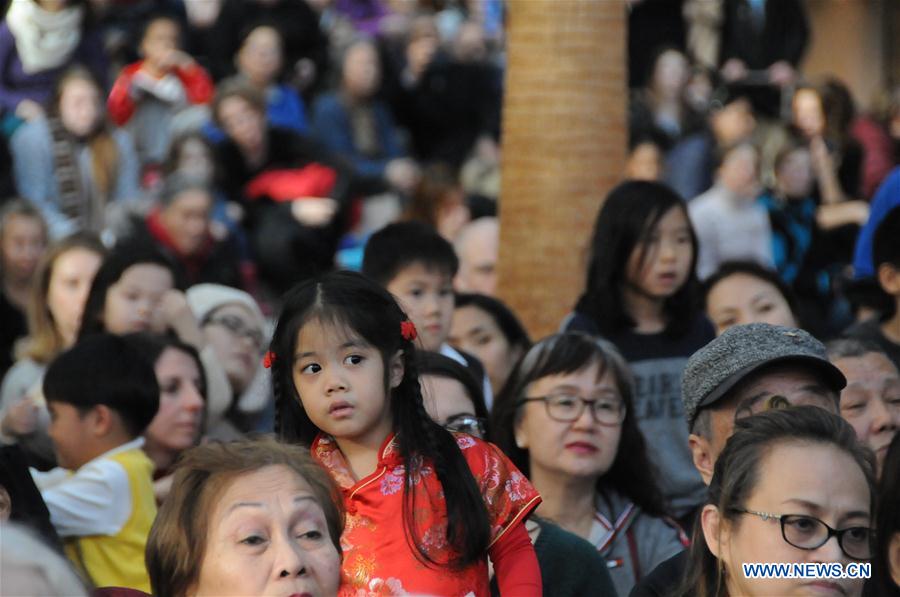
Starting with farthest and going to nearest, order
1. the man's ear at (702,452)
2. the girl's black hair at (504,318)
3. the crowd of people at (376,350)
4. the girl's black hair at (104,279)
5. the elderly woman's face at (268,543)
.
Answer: the girl's black hair at (504,318), the girl's black hair at (104,279), the man's ear at (702,452), the crowd of people at (376,350), the elderly woman's face at (268,543)

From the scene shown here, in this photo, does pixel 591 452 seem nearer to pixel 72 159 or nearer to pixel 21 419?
pixel 21 419

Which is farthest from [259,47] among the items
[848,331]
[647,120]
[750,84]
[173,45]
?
[848,331]

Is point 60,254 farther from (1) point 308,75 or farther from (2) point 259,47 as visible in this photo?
(1) point 308,75

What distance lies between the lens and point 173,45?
43.5ft

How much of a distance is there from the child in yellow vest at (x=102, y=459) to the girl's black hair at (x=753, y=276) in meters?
2.40

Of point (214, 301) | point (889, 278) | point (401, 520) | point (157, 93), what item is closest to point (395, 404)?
point (401, 520)

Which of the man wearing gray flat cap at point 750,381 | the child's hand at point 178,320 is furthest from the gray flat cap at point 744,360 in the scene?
the child's hand at point 178,320

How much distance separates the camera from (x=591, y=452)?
5758 mm

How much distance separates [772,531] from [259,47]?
1008 cm

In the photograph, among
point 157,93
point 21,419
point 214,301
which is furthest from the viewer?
point 157,93

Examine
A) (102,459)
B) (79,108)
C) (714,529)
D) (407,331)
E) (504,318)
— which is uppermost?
(79,108)

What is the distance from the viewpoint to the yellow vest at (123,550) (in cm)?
575

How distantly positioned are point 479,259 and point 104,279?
2.41 m

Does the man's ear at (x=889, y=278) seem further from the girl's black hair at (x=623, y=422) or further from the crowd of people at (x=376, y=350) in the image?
the girl's black hair at (x=623, y=422)
